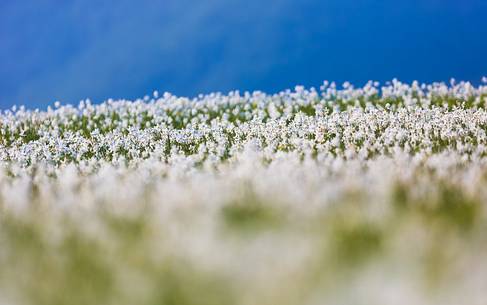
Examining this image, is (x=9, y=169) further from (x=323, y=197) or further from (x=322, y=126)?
(x=323, y=197)

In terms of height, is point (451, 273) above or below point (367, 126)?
below

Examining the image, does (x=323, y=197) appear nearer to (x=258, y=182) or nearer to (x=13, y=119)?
(x=258, y=182)

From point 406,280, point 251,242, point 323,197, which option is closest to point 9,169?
point 323,197

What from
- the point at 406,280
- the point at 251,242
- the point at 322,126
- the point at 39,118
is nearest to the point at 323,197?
the point at 251,242

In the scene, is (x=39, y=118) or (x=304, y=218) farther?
(x=39, y=118)

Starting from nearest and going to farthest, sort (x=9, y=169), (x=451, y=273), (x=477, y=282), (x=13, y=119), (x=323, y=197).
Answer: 1. (x=477, y=282)
2. (x=451, y=273)
3. (x=323, y=197)
4. (x=9, y=169)
5. (x=13, y=119)

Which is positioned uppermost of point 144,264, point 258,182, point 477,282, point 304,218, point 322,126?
point 322,126

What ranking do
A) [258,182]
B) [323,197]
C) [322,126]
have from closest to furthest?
1. [323,197]
2. [258,182]
3. [322,126]

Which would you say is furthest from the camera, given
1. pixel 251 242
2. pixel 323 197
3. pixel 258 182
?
pixel 258 182

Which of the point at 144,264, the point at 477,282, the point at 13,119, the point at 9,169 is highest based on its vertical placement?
the point at 13,119
